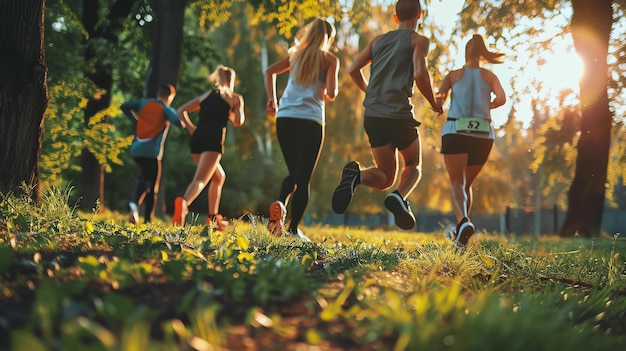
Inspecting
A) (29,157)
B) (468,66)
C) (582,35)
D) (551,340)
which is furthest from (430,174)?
(551,340)

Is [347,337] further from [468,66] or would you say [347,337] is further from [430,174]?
[430,174]

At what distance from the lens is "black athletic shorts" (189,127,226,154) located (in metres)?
7.66

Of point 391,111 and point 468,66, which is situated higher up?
point 468,66

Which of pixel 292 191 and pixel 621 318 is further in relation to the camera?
pixel 292 191

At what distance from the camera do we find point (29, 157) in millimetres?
5191

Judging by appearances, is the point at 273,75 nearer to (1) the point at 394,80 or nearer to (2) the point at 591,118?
(1) the point at 394,80

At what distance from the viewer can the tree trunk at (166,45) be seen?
460 inches

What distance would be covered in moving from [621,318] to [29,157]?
15.5 feet

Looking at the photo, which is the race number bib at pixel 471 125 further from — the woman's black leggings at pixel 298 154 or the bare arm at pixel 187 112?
the bare arm at pixel 187 112

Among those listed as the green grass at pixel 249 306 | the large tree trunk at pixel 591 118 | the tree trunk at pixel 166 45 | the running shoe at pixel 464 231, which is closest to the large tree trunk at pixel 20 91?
the green grass at pixel 249 306

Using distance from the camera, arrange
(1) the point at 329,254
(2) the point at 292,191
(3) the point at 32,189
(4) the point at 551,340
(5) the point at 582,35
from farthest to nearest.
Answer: (5) the point at 582,35 → (2) the point at 292,191 → (3) the point at 32,189 → (1) the point at 329,254 → (4) the point at 551,340

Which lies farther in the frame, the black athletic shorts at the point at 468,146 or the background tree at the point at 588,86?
the background tree at the point at 588,86

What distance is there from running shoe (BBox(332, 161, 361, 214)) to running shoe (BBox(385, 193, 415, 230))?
360mm

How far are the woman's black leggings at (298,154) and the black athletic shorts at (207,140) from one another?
1.62 m
